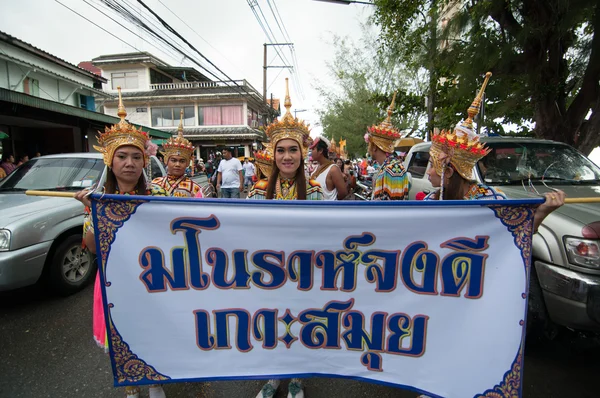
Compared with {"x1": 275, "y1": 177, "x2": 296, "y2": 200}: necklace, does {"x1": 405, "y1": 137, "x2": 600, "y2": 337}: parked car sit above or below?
below

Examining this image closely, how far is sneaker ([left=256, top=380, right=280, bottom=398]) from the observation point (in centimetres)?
230

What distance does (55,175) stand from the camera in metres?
4.63

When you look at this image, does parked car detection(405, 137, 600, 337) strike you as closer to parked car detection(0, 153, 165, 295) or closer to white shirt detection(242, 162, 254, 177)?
parked car detection(0, 153, 165, 295)

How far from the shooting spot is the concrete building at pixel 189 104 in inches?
1228

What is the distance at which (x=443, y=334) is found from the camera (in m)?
1.85

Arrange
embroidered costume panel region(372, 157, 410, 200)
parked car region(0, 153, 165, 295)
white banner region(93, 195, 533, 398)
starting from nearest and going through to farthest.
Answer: white banner region(93, 195, 533, 398) < parked car region(0, 153, 165, 295) < embroidered costume panel region(372, 157, 410, 200)

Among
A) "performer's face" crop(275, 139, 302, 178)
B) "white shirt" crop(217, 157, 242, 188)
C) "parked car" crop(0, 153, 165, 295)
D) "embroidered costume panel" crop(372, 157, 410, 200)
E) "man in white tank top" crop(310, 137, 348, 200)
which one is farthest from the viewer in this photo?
"white shirt" crop(217, 157, 242, 188)

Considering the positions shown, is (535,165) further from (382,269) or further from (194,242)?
(194,242)

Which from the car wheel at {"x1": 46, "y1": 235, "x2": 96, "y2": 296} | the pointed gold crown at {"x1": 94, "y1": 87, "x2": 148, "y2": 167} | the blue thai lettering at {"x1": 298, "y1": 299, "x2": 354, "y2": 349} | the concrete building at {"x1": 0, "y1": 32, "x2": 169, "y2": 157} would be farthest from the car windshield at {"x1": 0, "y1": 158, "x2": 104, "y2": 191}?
the concrete building at {"x1": 0, "y1": 32, "x2": 169, "y2": 157}

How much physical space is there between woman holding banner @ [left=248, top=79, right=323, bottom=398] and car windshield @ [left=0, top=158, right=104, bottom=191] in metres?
3.28

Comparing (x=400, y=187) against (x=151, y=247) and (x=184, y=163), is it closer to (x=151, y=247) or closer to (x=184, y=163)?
(x=184, y=163)

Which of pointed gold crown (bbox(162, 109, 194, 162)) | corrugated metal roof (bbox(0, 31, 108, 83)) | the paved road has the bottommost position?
the paved road

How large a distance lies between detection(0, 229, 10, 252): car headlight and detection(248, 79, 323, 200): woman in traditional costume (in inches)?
107

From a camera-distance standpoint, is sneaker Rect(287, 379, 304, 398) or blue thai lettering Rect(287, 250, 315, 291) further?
sneaker Rect(287, 379, 304, 398)
